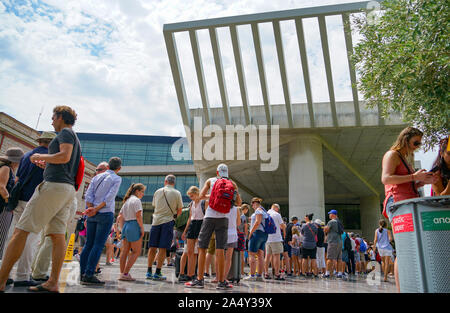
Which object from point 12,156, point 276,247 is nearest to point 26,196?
point 12,156

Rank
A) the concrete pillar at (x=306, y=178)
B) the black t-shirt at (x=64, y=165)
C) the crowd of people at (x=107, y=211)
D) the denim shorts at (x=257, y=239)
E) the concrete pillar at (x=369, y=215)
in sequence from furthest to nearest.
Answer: the concrete pillar at (x=369, y=215)
the concrete pillar at (x=306, y=178)
the denim shorts at (x=257, y=239)
the black t-shirt at (x=64, y=165)
the crowd of people at (x=107, y=211)

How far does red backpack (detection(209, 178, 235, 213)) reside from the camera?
4348 millimetres

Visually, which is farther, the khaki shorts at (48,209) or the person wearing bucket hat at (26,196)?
the person wearing bucket hat at (26,196)

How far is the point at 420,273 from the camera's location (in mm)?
2260

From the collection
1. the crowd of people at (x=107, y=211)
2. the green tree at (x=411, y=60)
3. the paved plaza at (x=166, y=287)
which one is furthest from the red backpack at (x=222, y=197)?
the green tree at (x=411, y=60)

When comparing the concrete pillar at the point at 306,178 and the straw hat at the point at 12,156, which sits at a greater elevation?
the concrete pillar at the point at 306,178

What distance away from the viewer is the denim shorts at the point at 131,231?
4.98 m

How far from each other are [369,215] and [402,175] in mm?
31058

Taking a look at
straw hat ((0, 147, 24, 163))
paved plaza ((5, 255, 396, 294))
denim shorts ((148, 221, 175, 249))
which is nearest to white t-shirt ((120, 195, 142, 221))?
denim shorts ((148, 221, 175, 249))

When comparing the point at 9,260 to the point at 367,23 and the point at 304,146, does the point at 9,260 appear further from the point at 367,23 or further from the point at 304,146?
the point at 304,146

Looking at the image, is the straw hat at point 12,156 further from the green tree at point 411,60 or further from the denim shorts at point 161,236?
the green tree at point 411,60

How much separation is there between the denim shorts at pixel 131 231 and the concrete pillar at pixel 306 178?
11.9 m

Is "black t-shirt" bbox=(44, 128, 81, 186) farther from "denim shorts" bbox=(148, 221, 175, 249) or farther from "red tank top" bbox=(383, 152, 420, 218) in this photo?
"red tank top" bbox=(383, 152, 420, 218)
